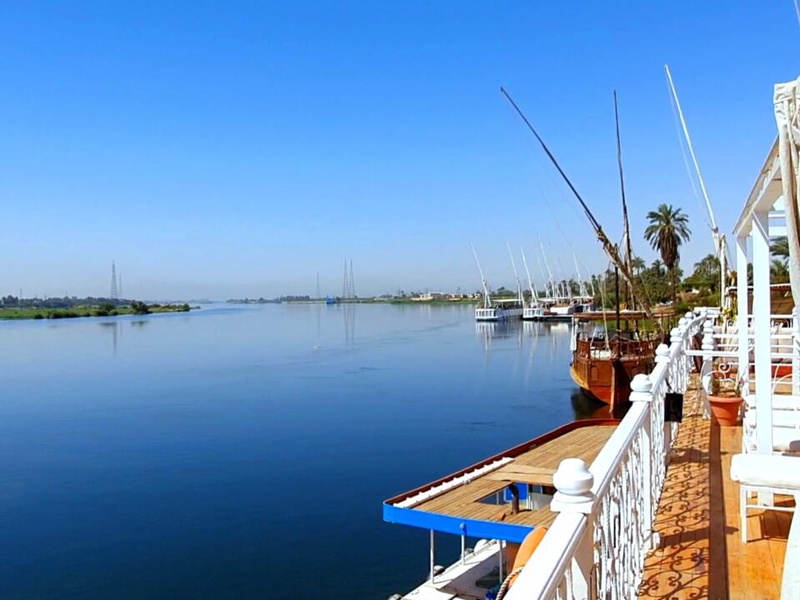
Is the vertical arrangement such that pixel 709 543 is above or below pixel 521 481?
above

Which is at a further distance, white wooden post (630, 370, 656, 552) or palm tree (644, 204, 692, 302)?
palm tree (644, 204, 692, 302)

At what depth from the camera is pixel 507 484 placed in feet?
30.6

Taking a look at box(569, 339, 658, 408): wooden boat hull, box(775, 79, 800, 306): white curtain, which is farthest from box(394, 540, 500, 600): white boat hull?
box(569, 339, 658, 408): wooden boat hull

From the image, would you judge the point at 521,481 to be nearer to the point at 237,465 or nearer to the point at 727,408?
the point at 727,408

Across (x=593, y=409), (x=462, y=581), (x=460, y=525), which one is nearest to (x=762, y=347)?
(x=460, y=525)

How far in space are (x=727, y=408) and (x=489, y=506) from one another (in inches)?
129

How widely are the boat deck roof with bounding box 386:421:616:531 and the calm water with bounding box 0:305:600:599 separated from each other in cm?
366

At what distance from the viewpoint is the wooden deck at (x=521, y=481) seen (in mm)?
8641

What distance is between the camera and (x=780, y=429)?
448 cm

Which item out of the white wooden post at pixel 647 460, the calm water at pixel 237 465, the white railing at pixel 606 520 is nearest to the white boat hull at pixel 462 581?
the calm water at pixel 237 465

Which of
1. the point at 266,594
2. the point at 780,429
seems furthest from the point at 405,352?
the point at 780,429

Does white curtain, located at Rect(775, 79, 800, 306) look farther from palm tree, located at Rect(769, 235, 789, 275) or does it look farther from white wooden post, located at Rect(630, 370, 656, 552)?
white wooden post, located at Rect(630, 370, 656, 552)

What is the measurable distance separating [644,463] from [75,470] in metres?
20.6

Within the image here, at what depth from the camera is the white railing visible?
77.3 inches
